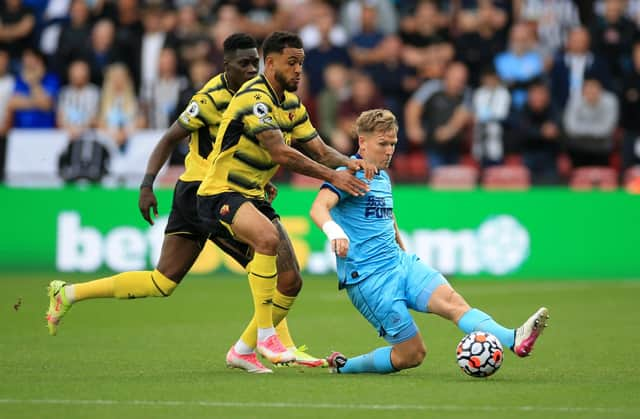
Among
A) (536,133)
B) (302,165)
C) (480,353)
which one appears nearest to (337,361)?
(480,353)

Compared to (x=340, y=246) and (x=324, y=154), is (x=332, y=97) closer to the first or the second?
(x=324, y=154)

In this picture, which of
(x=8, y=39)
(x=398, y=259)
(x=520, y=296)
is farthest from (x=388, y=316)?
(x=8, y=39)

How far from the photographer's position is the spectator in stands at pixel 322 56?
19781mm

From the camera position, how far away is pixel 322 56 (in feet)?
65.0

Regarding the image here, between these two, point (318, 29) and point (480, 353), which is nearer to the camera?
point (480, 353)

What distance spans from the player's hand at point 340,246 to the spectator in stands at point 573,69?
1192 centimetres

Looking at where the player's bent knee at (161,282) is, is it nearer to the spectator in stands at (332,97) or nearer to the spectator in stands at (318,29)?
the spectator in stands at (332,97)

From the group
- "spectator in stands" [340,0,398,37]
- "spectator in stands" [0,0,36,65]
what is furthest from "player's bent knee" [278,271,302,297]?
"spectator in stands" [0,0,36,65]

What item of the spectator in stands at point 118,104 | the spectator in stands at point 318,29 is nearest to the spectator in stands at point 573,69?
the spectator in stands at point 318,29

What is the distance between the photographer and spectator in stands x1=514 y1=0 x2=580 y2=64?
20.6 m

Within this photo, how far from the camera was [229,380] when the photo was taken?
329 inches

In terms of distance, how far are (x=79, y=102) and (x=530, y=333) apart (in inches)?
509

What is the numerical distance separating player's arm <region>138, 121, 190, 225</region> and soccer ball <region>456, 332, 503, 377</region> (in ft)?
8.99

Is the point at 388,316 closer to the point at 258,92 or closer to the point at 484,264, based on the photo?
the point at 258,92
